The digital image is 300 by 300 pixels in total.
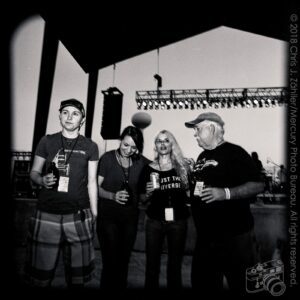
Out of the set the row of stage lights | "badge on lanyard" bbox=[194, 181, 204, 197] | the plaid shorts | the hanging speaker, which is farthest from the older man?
the row of stage lights

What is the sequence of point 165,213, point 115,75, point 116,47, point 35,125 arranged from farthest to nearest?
1. point 115,75
2. point 116,47
3. point 35,125
4. point 165,213

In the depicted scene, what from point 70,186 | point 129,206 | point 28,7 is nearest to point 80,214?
point 70,186

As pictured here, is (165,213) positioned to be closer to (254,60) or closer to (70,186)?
(70,186)

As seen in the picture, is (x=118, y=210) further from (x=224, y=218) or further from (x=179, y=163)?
(x=224, y=218)

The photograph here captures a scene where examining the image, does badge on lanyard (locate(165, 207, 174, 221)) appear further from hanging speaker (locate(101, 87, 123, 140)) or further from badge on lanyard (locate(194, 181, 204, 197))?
hanging speaker (locate(101, 87, 123, 140))

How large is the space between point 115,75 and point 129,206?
6341mm

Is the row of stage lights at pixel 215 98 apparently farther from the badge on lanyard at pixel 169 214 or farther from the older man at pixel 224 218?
the older man at pixel 224 218

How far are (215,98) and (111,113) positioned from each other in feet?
11.2

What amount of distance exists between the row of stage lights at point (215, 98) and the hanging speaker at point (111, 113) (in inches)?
47.2

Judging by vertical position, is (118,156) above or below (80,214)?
above

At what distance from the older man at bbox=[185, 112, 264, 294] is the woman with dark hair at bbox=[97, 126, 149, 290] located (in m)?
0.61

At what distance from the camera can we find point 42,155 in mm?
2062

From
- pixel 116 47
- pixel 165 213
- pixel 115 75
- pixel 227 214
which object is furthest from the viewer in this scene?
pixel 115 75

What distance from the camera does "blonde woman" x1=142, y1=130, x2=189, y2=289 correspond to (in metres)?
2.29
